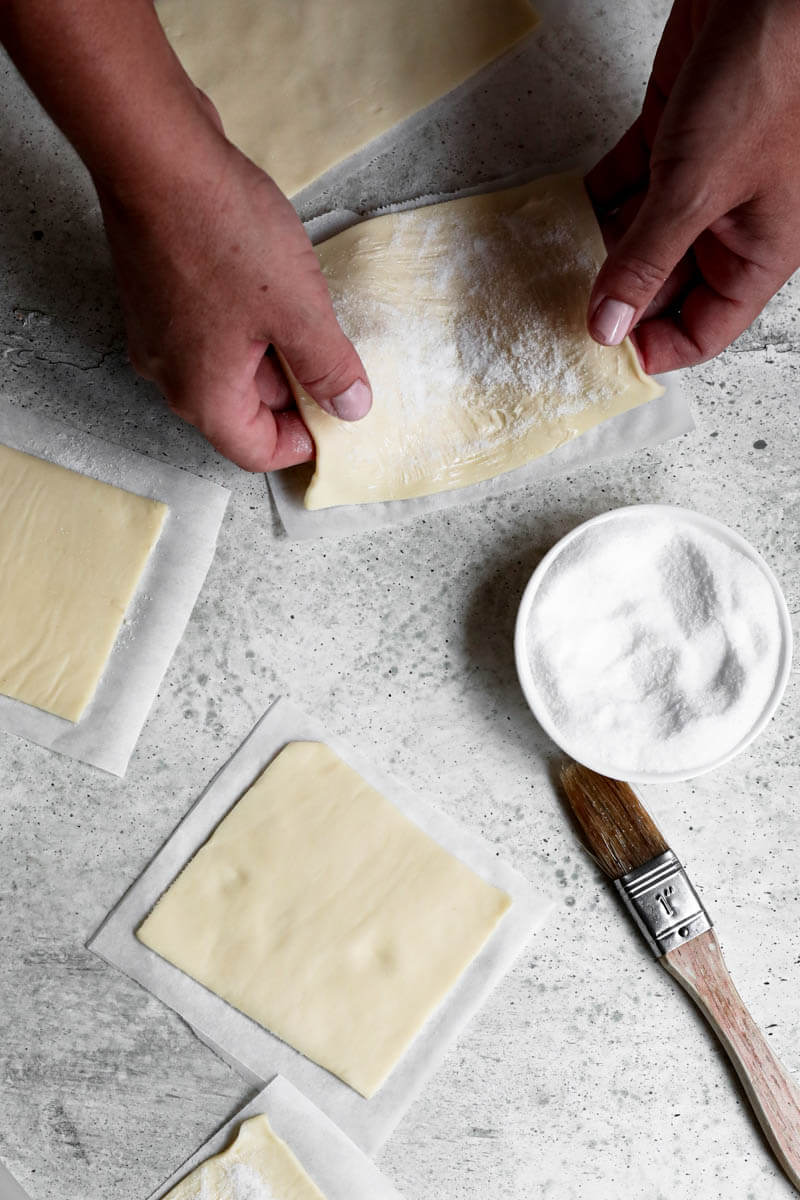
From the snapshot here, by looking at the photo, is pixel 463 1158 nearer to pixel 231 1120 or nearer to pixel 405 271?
pixel 231 1120

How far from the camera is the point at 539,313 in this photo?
0.82 metres

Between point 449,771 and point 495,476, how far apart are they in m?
0.28

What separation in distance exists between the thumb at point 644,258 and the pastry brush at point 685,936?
403mm

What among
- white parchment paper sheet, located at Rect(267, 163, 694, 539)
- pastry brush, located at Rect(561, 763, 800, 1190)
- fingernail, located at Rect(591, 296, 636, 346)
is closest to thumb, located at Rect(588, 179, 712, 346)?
fingernail, located at Rect(591, 296, 636, 346)

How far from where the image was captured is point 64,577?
86 cm

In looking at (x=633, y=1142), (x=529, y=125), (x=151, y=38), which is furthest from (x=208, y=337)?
(x=633, y=1142)

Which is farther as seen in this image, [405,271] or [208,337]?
[405,271]

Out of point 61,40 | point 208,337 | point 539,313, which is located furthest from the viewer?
point 539,313

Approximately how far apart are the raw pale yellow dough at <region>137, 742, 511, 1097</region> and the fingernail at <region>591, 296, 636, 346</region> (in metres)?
0.44

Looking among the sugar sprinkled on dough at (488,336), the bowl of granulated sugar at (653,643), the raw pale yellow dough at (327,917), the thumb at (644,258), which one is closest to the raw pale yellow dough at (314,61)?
the sugar sprinkled on dough at (488,336)

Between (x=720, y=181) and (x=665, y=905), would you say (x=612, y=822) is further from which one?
(x=720, y=181)

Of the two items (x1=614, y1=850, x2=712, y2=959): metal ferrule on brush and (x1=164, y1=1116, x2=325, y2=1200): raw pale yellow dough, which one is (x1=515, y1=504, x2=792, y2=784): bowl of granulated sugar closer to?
(x1=614, y1=850, x2=712, y2=959): metal ferrule on brush

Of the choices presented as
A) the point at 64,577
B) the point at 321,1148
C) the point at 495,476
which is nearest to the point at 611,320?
the point at 495,476

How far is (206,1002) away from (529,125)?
0.88 meters
